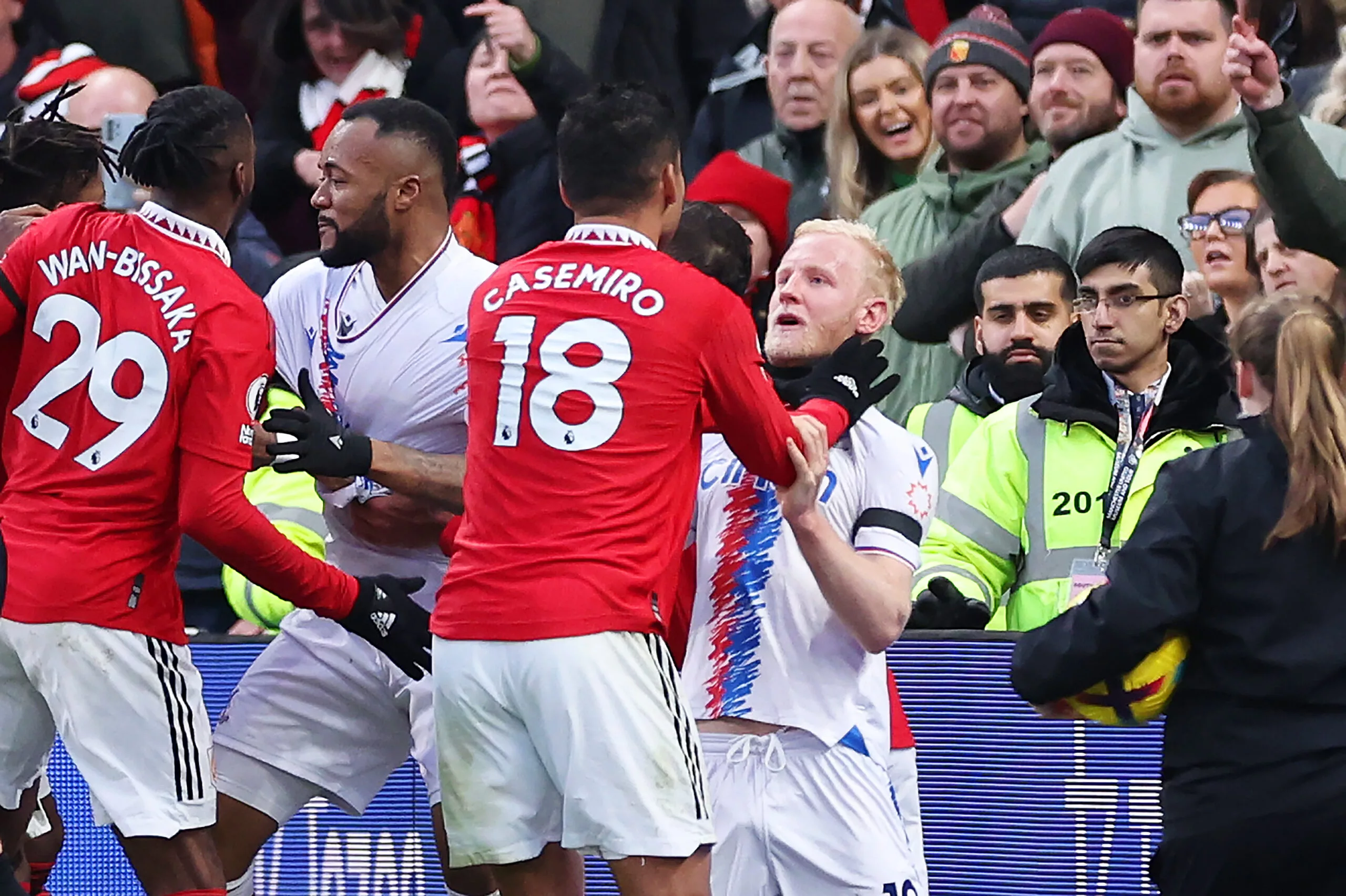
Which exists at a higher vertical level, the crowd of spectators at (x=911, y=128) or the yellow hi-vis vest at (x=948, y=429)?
the crowd of spectators at (x=911, y=128)

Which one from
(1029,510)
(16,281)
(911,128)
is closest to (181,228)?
(16,281)

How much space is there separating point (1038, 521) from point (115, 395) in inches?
105

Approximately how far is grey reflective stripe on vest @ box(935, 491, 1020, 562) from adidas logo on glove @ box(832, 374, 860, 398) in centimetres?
143

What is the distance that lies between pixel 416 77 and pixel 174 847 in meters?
5.26

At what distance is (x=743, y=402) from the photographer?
173 inches

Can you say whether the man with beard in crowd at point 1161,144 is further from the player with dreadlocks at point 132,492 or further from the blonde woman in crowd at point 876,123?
the player with dreadlocks at point 132,492

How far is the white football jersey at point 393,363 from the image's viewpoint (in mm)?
5477

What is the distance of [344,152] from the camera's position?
5.43 metres

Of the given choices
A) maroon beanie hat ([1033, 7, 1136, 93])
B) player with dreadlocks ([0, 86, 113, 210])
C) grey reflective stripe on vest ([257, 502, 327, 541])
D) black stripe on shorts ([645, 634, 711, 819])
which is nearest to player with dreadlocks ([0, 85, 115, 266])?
player with dreadlocks ([0, 86, 113, 210])

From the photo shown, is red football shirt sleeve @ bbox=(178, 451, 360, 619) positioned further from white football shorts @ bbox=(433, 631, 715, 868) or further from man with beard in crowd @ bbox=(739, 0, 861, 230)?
man with beard in crowd @ bbox=(739, 0, 861, 230)

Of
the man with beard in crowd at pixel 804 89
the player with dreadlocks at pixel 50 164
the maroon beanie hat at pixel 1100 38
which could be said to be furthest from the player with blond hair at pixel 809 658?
the man with beard in crowd at pixel 804 89

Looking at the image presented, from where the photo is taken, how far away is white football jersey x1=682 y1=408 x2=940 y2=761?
4738 mm

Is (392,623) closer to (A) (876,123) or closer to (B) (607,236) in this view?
(B) (607,236)

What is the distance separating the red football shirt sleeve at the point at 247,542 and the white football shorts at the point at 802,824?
107cm
